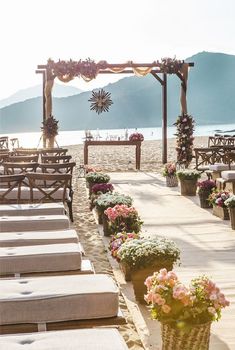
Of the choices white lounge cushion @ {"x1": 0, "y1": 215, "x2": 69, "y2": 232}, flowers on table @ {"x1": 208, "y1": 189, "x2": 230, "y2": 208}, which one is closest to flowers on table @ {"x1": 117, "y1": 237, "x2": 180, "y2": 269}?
white lounge cushion @ {"x1": 0, "y1": 215, "x2": 69, "y2": 232}

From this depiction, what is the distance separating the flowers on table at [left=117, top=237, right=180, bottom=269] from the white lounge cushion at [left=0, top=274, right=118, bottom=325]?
50.1 inches

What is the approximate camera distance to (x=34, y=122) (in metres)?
154

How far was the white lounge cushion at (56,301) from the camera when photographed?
315 centimetres

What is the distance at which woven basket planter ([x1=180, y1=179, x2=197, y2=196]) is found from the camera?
35.9 feet

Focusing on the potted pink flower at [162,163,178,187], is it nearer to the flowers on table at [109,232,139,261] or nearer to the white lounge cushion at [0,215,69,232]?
the flowers on table at [109,232,139,261]

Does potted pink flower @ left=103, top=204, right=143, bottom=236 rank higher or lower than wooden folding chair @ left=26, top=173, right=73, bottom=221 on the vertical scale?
lower

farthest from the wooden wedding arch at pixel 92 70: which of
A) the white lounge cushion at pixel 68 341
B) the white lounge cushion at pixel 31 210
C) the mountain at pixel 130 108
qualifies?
the mountain at pixel 130 108

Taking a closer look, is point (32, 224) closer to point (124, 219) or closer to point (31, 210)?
point (31, 210)

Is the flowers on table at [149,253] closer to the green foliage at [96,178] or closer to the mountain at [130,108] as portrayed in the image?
the green foliage at [96,178]

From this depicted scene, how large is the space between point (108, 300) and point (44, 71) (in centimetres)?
1408

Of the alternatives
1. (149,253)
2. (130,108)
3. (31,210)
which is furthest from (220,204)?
(130,108)

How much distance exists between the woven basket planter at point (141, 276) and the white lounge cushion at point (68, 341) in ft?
6.14

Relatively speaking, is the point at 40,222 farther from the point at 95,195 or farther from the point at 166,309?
the point at 95,195

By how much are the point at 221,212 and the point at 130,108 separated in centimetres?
15258
